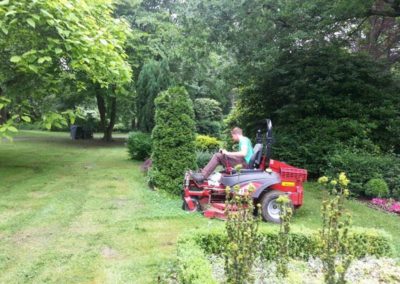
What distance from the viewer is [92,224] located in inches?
219

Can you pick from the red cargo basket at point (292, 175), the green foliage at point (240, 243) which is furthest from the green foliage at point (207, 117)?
the green foliage at point (240, 243)

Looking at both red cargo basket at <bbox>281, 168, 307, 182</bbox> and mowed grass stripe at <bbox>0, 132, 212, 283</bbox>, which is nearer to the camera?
mowed grass stripe at <bbox>0, 132, 212, 283</bbox>

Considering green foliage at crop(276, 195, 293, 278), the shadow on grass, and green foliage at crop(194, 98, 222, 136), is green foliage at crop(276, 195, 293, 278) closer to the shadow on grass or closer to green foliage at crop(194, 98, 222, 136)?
the shadow on grass

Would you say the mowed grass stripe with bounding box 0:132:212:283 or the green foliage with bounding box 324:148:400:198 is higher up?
the green foliage with bounding box 324:148:400:198

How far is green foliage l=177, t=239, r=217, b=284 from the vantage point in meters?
2.77

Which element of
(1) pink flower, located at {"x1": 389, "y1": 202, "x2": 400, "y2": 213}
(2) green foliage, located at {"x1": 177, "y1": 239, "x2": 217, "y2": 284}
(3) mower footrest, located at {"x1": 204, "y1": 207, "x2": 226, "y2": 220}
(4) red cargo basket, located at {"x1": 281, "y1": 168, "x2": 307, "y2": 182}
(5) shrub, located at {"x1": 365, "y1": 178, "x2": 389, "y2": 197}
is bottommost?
(3) mower footrest, located at {"x1": 204, "y1": 207, "x2": 226, "y2": 220}

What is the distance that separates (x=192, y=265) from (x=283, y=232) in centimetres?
81

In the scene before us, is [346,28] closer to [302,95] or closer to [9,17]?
[302,95]

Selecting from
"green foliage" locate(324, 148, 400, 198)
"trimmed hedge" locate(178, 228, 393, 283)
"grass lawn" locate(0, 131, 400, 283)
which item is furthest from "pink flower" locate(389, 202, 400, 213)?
"trimmed hedge" locate(178, 228, 393, 283)

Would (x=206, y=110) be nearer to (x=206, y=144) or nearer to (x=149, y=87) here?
(x=206, y=144)

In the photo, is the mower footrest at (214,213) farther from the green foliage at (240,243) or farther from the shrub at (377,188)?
the shrub at (377,188)

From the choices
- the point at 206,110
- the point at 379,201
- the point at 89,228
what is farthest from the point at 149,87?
the point at 206,110

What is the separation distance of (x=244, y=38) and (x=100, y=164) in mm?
5801

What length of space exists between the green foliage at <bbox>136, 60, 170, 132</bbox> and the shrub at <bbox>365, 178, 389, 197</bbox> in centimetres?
661
